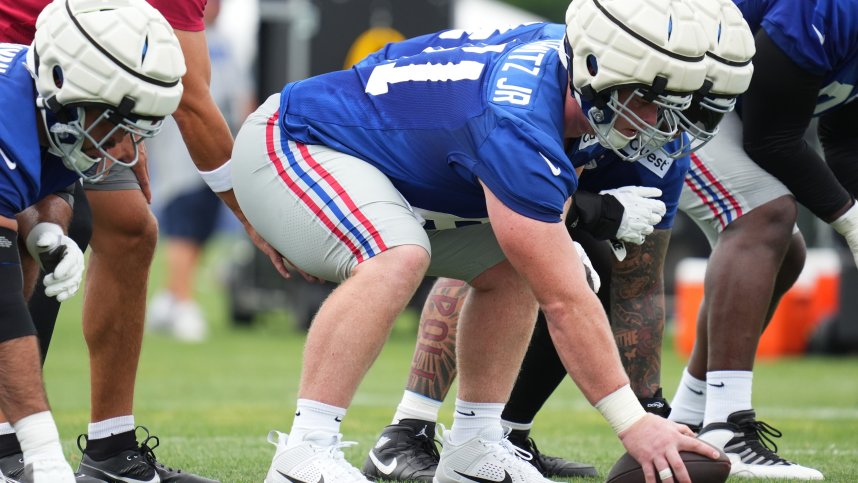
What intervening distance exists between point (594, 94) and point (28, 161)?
61.3 inches

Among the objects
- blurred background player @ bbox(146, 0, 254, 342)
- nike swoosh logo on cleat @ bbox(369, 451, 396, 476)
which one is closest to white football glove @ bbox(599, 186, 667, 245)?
nike swoosh logo on cleat @ bbox(369, 451, 396, 476)

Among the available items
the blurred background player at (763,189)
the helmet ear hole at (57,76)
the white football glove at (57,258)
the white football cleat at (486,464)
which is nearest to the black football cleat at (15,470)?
the white football glove at (57,258)

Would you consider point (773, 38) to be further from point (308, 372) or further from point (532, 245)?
point (308, 372)

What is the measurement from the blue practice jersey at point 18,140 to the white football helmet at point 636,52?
1.51 meters

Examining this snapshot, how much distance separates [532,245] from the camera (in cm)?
359

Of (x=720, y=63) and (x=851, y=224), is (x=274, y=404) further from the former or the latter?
(x=720, y=63)

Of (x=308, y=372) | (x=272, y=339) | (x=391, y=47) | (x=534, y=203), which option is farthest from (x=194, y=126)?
(x=272, y=339)

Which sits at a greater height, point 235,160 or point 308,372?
point 235,160

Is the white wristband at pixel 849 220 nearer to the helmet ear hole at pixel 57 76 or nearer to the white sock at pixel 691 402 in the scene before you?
the white sock at pixel 691 402

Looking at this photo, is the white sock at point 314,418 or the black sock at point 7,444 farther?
the black sock at point 7,444

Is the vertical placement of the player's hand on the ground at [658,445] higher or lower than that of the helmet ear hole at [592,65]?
lower

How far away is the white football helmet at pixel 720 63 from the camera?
12.3ft

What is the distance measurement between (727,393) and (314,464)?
1.80 meters

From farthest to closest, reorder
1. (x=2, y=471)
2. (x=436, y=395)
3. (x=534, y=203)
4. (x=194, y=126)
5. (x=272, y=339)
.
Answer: (x=272, y=339) → (x=436, y=395) → (x=194, y=126) → (x=2, y=471) → (x=534, y=203)
